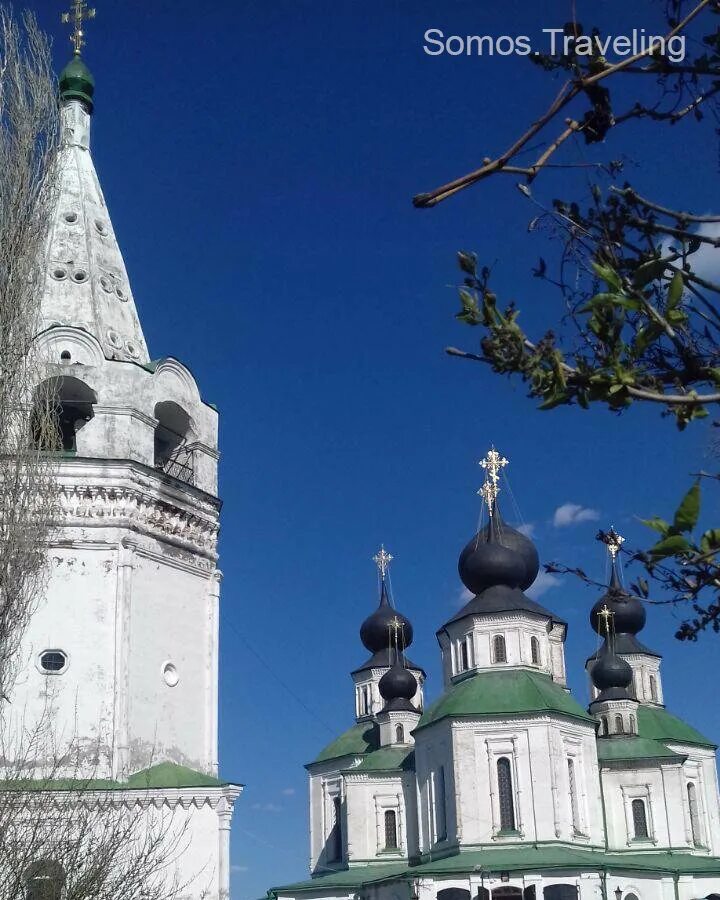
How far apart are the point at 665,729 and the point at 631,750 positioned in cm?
346

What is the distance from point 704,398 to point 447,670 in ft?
107

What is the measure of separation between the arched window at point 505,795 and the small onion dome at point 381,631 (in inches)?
549

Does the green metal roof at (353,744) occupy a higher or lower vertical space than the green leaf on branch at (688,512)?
higher

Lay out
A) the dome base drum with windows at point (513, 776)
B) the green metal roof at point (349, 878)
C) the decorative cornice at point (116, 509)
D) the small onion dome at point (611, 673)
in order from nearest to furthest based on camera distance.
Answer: the decorative cornice at point (116, 509), the dome base drum with windows at point (513, 776), the green metal roof at point (349, 878), the small onion dome at point (611, 673)

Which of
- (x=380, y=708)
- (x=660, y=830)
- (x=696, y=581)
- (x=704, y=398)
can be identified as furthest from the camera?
(x=380, y=708)

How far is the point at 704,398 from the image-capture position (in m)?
3.60

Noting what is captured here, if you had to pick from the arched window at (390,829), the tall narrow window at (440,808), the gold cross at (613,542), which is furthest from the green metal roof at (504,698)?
the gold cross at (613,542)

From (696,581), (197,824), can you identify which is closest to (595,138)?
(696,581)

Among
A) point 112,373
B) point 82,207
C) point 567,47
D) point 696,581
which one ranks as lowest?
point 696,581

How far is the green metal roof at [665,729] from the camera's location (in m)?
38.2

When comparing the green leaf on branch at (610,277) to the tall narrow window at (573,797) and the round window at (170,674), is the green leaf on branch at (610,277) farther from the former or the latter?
the tall narrow window at (573,797)

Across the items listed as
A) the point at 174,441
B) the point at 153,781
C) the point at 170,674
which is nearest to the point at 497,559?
the point at 174,441

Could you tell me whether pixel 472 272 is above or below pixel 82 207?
below

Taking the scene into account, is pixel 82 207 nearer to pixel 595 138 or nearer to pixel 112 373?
pixel 112 373
